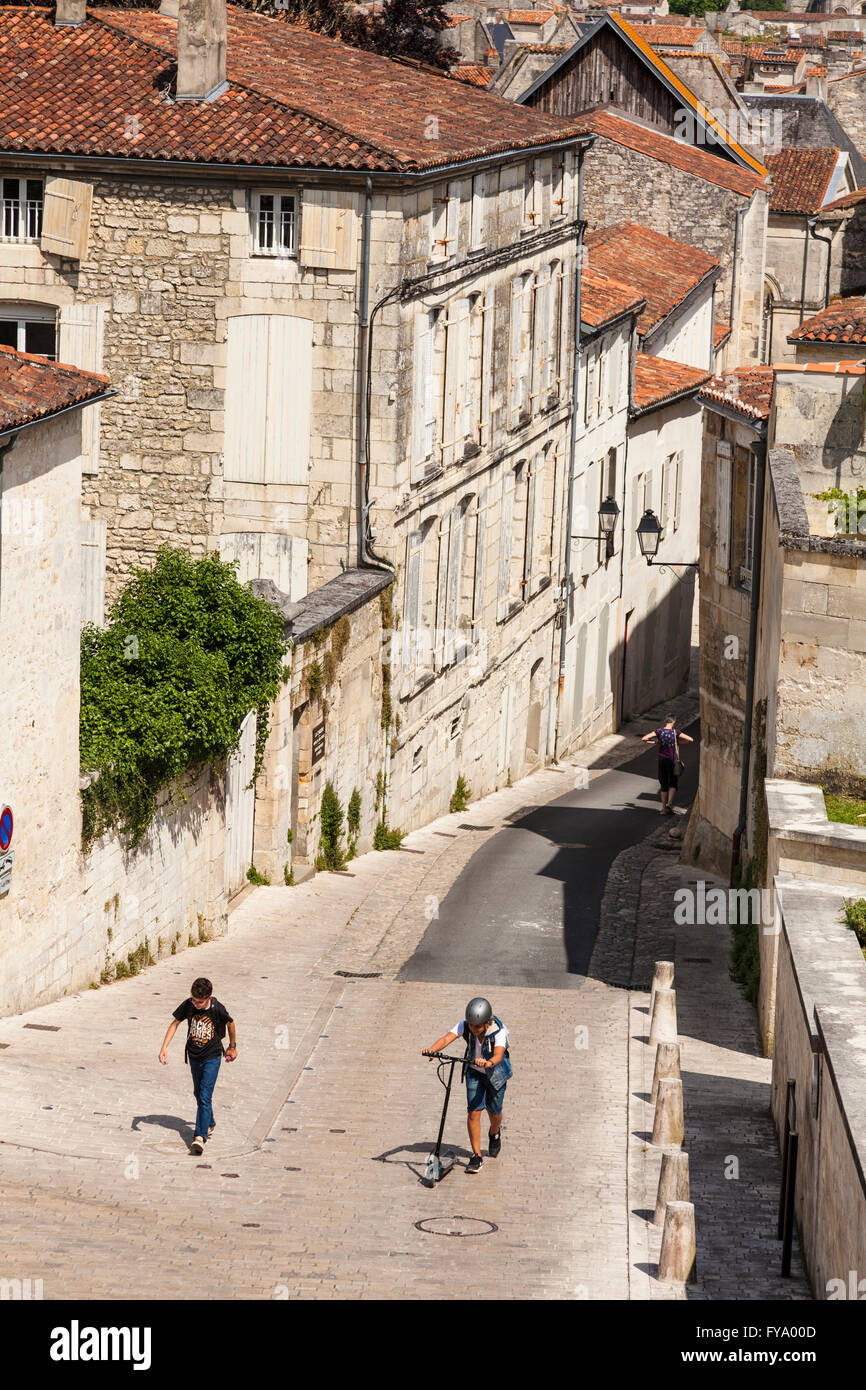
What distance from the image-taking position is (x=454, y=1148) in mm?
14359

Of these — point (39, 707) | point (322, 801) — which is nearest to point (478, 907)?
point (322, 801)

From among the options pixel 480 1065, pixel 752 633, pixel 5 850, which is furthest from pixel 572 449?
pixel 480 1065

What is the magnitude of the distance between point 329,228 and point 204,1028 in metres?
13.6

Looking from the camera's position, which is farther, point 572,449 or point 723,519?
point 572,449

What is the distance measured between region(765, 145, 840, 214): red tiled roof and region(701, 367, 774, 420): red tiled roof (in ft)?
115

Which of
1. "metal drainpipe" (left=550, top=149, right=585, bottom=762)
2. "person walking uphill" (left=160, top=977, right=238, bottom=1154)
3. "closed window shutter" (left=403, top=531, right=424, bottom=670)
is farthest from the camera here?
"metal drainpipe" (left=550, top=149, right=585, bottom=762)

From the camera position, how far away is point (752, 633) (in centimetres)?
2339

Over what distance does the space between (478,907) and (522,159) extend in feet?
41.0

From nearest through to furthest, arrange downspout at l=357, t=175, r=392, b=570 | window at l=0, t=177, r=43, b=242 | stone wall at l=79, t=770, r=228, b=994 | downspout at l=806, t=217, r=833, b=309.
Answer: stone wall at l=79, t=770, r=228, b=994, downspout at l=357, t=175, r=392, b=570, window at l=0, t=177, r=43, b=242, downspout at l=806, t=217, r=833, b=309

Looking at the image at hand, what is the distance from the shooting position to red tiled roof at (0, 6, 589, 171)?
2456 centimetres

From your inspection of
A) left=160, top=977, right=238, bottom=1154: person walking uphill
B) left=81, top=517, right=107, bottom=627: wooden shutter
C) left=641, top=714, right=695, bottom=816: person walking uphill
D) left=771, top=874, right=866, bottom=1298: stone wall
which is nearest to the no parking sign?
left=160, top=977, right=238, bottom=1154: person walking uphill

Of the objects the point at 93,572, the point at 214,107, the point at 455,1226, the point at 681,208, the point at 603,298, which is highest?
the point at 214,107

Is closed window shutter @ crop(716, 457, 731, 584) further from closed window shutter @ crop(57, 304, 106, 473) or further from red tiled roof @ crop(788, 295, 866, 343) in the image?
closed window shutter @ crop(57, 304, 106, 473)

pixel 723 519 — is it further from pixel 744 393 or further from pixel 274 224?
pixel 274 224
